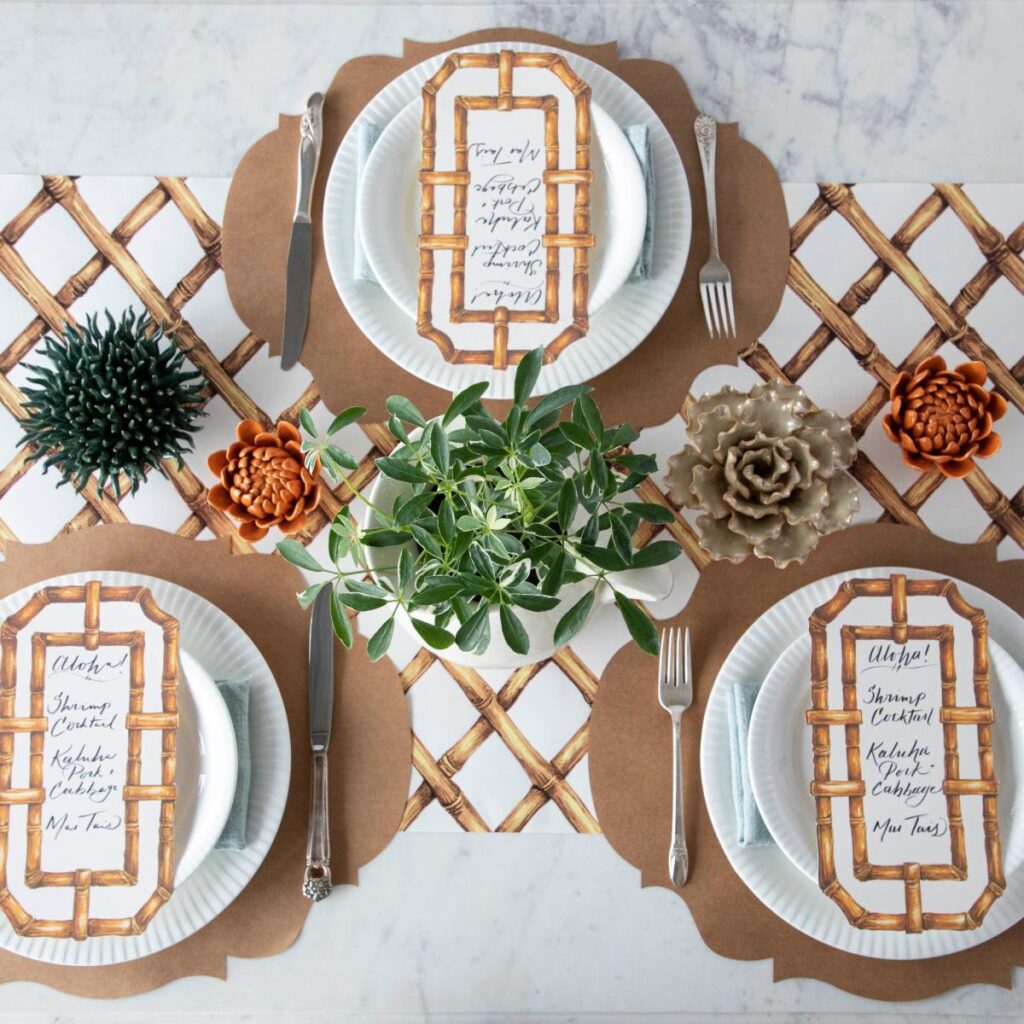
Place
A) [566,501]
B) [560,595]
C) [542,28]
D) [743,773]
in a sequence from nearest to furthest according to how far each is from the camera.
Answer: [566,501] → [560,595] → [743,773] → [542,28]

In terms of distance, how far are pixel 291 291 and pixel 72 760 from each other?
51cm

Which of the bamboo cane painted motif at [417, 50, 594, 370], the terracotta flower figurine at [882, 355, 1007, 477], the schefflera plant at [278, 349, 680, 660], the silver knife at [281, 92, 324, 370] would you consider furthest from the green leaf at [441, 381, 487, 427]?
the terracotta flower figurine at [882, 355, 1007, 477]

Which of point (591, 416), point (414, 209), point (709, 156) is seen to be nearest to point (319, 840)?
point (591, 416)

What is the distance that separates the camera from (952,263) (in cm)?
100

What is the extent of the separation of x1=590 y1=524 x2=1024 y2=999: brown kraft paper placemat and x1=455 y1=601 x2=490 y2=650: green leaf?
31 centimetres

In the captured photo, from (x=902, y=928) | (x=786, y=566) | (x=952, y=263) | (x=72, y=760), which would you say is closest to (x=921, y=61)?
(x=952, y=263)

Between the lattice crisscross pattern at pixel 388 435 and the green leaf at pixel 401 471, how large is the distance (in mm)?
276

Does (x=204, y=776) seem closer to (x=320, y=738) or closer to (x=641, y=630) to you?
(x=320, y=738)

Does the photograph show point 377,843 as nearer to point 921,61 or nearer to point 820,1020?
point 820,1020

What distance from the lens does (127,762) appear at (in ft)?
3.00

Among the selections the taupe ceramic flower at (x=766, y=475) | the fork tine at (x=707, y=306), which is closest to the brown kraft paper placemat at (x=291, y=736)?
the taupe ceramic flower at (x=766, y=475)

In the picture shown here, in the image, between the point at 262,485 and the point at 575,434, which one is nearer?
the point at 575,434

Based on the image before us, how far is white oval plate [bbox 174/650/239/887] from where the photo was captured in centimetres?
90

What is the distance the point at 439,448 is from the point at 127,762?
1.57 feet
